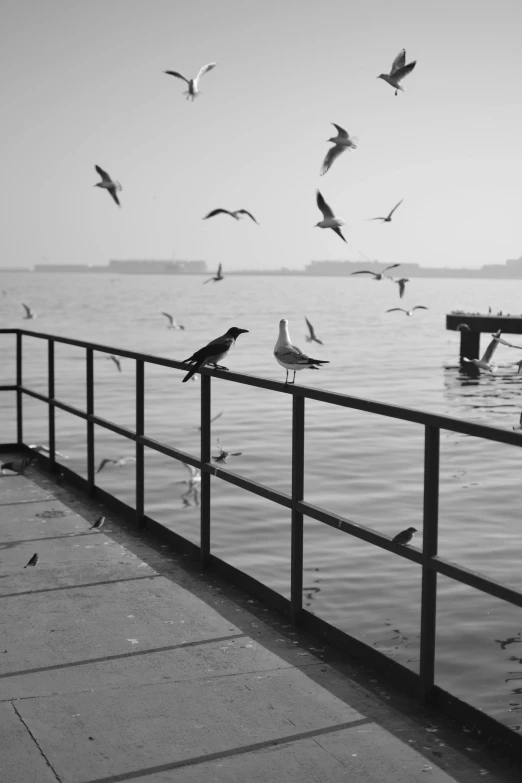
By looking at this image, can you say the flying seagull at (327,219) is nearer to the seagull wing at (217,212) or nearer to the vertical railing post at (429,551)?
the seagull wing at (217,212)

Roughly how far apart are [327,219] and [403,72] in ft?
7.53

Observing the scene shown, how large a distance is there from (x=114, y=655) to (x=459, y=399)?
27328 millimetres

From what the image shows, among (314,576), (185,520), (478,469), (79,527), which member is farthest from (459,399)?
(79,527)

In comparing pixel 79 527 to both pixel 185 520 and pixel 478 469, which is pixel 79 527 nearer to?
pixel 185 520

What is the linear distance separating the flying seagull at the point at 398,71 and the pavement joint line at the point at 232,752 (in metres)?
10.1

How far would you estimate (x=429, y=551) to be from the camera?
3865 millimetres

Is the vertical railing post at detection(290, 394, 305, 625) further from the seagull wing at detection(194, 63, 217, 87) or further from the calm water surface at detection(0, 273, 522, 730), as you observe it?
the seagull wing at detection(194, 63, 217, 87)

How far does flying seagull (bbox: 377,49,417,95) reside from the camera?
13.0 meters

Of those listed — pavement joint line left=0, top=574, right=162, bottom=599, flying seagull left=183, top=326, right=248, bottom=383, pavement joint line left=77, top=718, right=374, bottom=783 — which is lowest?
pavement joint line left=0, top=574, right=162, bottom=599

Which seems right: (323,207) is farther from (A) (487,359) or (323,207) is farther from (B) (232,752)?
(A) (487,359)

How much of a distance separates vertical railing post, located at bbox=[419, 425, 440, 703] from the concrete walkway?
0.16 meters

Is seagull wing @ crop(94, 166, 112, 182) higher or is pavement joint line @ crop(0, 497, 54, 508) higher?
seagull wing @ crop(94, 166, 112, 182)

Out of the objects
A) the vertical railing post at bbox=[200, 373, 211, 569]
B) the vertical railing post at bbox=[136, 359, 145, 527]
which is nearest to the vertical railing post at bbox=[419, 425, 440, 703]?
the vertical railing post at bbox=[200, 373, 211, 569]

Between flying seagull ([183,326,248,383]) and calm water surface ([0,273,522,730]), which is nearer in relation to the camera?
flying seagull ([183,326,248,383])
